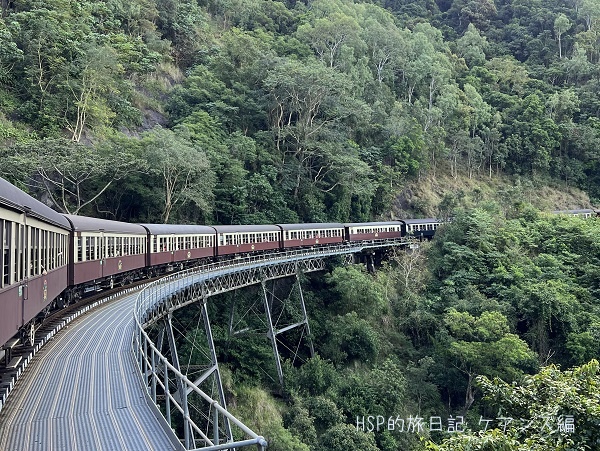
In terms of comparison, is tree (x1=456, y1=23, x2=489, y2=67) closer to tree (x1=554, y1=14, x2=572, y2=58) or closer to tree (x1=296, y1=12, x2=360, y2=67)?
tree (x1=554, y1=14, x2=572, y2=58)

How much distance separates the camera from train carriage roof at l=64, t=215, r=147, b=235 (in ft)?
45.2

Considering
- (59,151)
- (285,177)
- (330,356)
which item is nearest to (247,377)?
(330,356)

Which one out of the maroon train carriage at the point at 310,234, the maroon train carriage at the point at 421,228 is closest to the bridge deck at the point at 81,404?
the maroon train carriage at the point at 310,234

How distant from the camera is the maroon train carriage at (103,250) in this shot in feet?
44.9

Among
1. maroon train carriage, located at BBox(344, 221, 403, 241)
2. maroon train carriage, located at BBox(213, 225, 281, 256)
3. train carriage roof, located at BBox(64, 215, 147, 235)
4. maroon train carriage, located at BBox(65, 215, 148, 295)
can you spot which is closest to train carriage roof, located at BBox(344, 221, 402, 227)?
maroon train carriage, located at BBox(344, 221, 403, 241)

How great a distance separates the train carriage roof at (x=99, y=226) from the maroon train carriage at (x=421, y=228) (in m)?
22.2

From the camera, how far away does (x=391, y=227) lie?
3591 centimetres

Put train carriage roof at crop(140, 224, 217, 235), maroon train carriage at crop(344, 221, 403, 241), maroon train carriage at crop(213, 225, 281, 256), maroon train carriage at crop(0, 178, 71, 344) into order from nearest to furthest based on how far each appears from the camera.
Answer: maroon train carriage at crop(0, 178, 71, 344) < train carriage roof at crop(140, 224, 217, 235) < maroon train carriage at crop(213, 225, 281, 256) < maroon train carriage at crop(344, 221, 403, 241)

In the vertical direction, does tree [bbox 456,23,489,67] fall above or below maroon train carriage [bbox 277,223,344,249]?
above

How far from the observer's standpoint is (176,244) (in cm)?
2145

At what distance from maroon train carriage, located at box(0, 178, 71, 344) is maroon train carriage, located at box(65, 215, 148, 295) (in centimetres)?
243

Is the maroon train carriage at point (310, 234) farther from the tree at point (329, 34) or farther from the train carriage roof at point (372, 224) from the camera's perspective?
the tree at point (329, 34)

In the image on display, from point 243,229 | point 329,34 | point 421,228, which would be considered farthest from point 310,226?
point 329,34

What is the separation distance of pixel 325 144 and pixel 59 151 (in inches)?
743
